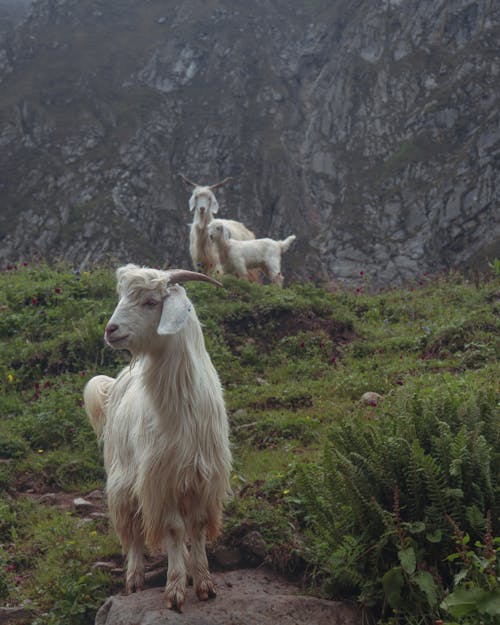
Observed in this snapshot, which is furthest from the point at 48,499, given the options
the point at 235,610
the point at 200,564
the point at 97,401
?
the point at 235,610

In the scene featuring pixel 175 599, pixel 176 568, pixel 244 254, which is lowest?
→ pixel 175 599

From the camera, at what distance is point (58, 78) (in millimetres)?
51281

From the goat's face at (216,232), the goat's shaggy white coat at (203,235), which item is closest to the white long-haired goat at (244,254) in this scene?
the goat's face at (216,232)

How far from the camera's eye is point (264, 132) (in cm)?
5016

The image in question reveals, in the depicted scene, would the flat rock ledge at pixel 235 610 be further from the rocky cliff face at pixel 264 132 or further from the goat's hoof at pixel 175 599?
the rocky cliff face at pixel 264 132

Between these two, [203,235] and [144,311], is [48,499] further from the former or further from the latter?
[203,235]

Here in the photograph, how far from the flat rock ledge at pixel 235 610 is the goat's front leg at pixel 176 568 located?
0.20 ft

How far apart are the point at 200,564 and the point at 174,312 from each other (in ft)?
5.18

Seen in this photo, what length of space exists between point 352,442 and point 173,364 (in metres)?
1.22

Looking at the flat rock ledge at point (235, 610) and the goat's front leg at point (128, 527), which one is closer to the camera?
the flat rock ledge at point (235, 610)

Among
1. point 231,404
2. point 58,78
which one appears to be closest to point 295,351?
point 231,404

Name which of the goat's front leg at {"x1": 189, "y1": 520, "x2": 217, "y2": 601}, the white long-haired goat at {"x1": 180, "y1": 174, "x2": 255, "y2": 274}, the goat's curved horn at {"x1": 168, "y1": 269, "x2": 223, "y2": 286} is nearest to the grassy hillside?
the goat's front leg at {"x1": 189, "y1": 520, "x2": 217, "y2": 601}

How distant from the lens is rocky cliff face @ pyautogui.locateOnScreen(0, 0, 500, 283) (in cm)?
4200

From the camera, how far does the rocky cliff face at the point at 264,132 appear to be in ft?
138
